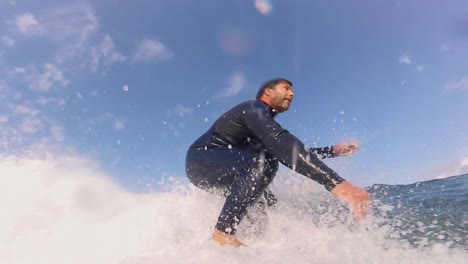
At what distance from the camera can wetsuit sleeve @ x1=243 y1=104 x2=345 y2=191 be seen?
318 cm

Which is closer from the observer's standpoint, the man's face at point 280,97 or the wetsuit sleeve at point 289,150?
the wetsuit sleeve at point 289,150

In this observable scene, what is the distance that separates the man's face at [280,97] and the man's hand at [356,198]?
5.62 feet

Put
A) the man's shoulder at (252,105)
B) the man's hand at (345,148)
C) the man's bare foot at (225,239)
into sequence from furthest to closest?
1. the man's hand at (345,148)
2. the man's shoulder at (252,105)
3. the man's bare foot at (225,239)

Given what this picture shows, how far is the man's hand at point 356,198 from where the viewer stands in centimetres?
288

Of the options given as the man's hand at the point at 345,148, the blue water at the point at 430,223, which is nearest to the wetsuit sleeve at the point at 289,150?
the blue water at the point at 430,223

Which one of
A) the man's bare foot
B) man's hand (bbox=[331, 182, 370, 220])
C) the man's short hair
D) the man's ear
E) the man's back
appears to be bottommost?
the man's bare foot

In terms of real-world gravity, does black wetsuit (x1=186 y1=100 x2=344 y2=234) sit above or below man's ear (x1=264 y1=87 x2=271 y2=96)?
below

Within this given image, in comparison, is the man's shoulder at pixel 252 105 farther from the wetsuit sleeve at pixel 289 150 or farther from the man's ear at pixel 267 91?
the man's ear at pixel 267 91

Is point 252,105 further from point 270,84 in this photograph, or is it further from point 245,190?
point 245,190

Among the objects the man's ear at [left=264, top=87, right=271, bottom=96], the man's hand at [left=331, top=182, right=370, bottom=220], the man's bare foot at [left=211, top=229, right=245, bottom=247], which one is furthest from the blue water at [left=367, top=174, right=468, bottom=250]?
the man's ear at [left=264, top=87, right=271, bottom=96]

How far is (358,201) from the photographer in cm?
290

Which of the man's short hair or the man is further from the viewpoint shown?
the man's short hair

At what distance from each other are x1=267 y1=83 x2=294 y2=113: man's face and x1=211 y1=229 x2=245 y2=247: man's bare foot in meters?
1.80

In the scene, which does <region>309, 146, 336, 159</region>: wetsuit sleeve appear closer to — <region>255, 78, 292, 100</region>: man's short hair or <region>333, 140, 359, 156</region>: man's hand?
<region>333, 140, 359, 156</region>: man's hand
